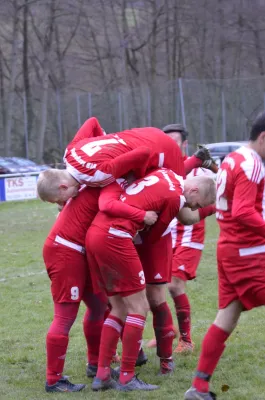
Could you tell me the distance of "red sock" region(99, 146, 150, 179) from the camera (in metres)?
4.85

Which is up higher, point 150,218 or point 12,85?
point 12,85

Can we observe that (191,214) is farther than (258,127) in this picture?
Yes

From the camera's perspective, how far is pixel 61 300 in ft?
16.6

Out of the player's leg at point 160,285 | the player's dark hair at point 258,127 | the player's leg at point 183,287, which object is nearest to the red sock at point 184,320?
the player's leg at point 183,287

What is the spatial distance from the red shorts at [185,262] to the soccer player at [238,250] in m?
1.76

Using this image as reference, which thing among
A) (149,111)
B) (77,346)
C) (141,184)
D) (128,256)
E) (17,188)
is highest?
(141,184)

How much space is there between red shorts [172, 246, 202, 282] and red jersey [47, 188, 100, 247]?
1426 millimetres

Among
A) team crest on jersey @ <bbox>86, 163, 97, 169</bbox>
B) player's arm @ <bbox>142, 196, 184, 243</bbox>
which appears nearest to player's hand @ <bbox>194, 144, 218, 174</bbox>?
player's arm @ <bbox>142, 196, 184, 243</bbox>

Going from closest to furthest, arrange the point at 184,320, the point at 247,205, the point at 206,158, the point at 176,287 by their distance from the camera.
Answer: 1. the point at 247,205
2. the point at 206,158
3. the point at 184,320
4. the point at 176,287

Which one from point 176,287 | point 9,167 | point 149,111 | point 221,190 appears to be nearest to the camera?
point 221,190

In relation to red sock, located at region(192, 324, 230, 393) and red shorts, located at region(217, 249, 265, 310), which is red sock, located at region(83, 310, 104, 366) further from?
red shorts, located at region(217, 249, 265, 310)

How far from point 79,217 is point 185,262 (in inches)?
60.4

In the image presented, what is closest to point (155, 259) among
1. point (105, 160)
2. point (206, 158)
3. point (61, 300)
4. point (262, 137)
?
point (61, 300)

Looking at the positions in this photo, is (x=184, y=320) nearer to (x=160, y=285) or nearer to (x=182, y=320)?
(x=182, y=320)
